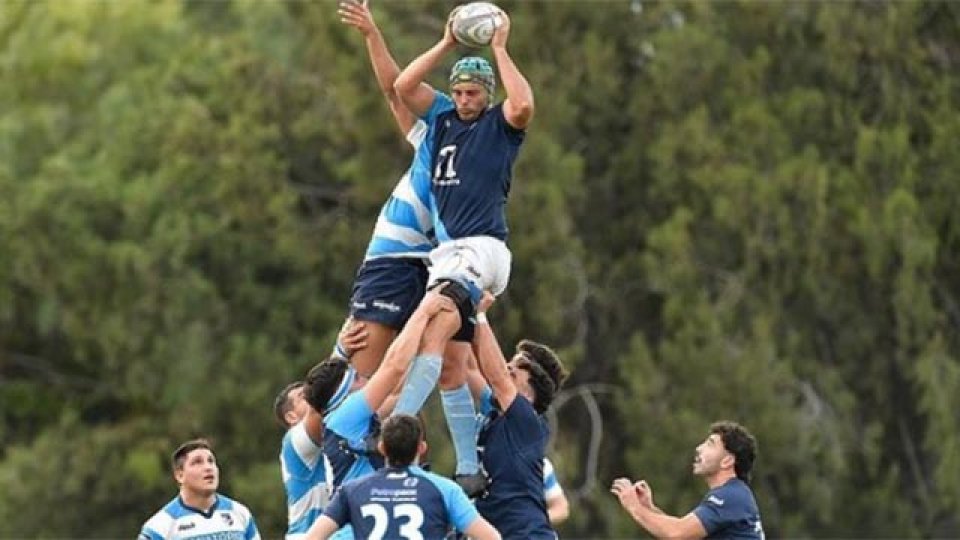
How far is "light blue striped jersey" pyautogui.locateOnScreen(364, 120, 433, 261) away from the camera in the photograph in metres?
15.5

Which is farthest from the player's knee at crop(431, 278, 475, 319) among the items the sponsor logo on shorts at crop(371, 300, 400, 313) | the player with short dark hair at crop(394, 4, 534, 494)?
the sponsor logo on shorts at crop(371, 300, 400, 313)

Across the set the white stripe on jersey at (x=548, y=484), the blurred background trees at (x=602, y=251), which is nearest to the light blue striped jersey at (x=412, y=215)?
the white stripe on jersey at (x=548, y=484)

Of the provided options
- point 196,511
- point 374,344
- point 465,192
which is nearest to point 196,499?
point 196,511

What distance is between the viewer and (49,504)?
42062mm

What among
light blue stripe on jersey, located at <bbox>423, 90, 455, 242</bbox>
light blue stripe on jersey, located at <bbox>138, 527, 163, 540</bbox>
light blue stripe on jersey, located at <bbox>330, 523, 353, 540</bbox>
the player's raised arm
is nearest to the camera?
light blue stripe on jersey, located at <bbox>330, 523, 353, 540</bbox>

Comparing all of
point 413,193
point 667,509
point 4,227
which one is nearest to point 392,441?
point 413,193

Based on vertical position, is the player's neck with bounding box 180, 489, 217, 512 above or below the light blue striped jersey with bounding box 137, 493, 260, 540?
above

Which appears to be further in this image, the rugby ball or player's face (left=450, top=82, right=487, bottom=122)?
player's face (left=450, top=82, right=487, bottom=122)

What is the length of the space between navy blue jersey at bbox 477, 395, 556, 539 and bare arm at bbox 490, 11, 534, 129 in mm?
1664

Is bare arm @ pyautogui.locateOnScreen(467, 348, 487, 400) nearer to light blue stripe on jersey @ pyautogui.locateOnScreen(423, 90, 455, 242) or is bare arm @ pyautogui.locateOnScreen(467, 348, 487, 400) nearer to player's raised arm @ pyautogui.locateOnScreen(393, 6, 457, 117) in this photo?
light blue stripe on jersey @ pyautogui.locateOnScreen(423, 90, 455, 242)

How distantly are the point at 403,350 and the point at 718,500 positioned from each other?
2.27m

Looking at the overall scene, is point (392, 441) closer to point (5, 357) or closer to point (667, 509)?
point (667, 509)

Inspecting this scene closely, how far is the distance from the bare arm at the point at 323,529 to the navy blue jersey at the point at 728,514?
2.92m

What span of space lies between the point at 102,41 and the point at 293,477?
30.1m
